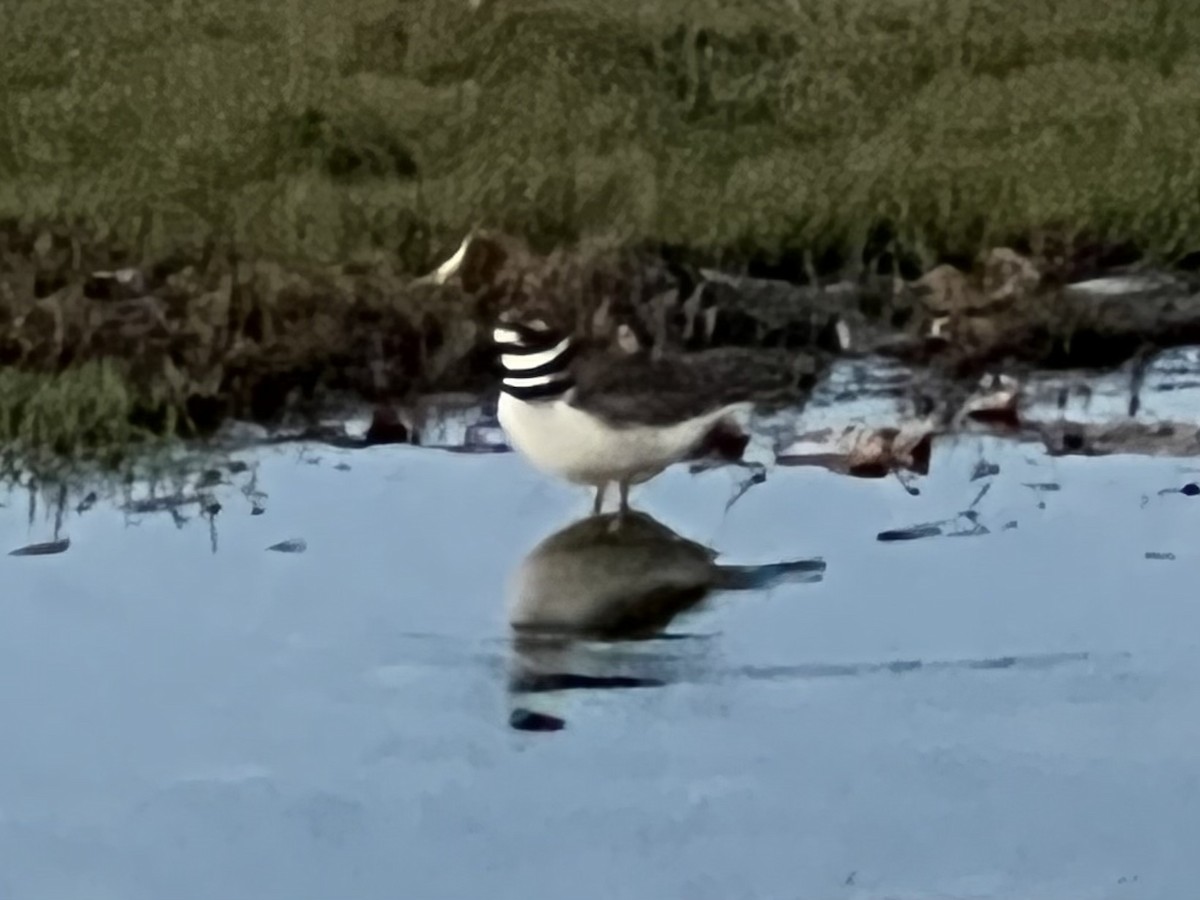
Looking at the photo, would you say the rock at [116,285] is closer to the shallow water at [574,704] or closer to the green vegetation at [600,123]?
the green vegetation at [600,123]

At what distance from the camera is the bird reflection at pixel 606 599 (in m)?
0.94

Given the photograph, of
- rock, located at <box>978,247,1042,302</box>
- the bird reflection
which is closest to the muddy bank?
rock, located at <box>978,247,1042,302</box>

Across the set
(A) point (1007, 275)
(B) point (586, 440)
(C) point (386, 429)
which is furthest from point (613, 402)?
(A) point (1007, 275)

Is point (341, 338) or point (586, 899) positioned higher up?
point (341, 338)

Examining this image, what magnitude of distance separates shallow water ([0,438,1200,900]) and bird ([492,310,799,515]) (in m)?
0.02

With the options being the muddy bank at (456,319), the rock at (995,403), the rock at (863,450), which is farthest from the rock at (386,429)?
the rock at (995,403)

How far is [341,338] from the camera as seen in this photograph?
0.96m

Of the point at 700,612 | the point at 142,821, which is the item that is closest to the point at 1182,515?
the point at 700,612

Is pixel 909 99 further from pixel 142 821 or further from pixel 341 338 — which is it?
pixel 142 821

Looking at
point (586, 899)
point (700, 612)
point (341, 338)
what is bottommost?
point (586, 899)

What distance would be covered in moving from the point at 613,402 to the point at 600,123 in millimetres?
175

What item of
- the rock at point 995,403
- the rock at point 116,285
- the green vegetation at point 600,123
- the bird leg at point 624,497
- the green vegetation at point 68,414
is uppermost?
the green vegetation at point 600,123

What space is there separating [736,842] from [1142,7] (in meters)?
0.57

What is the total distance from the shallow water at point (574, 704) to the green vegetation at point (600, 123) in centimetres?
16
